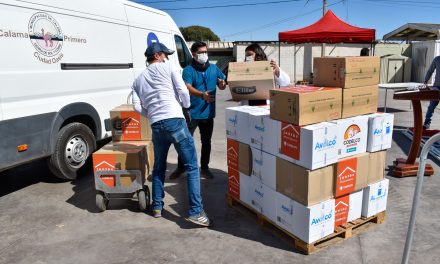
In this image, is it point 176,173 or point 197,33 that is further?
point 197,33

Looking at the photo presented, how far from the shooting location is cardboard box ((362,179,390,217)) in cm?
361

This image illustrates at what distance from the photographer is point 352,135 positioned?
3346 mm

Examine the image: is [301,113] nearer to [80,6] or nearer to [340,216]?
[340,216]

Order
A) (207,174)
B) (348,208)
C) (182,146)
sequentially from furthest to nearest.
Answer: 1. (207,174)
2. (182,146)
3. (348,208)

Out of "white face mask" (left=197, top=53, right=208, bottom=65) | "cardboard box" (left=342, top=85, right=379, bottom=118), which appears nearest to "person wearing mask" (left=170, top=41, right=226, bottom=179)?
"white face mask" (left=197, top=53, right=208, bottom=65)

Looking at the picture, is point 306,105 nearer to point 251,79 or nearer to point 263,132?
point 263,132

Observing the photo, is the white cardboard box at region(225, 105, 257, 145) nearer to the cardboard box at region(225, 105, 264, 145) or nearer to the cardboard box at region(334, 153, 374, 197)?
the cardboard box at region(225, 105, 264, 145)

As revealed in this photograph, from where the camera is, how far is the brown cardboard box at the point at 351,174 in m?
3.29

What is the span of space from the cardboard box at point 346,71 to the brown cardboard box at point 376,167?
27.7 inches

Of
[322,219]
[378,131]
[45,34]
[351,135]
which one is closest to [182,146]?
[322,219]

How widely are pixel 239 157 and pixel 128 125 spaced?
162cm

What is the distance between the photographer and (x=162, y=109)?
3.71m

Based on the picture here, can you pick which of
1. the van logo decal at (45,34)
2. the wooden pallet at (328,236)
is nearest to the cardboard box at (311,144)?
the wooden pallet at (328,236)

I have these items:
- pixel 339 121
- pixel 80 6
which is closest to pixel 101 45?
pixel 80 6
